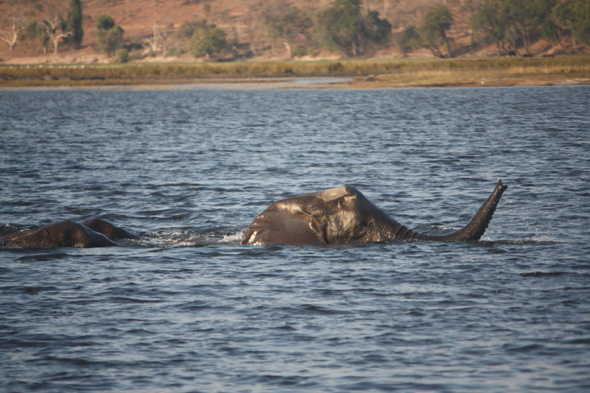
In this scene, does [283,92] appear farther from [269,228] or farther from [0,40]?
[0,40]

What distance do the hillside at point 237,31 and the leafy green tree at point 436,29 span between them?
10.0ft

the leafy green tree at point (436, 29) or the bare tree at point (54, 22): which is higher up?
the bare tree at point (54, 22)

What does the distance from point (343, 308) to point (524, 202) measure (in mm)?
8067

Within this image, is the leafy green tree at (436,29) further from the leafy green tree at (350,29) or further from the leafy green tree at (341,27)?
the leafy green tree at (341,27)

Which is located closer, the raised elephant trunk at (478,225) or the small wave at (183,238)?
the raised elephant trunk at (478,225)

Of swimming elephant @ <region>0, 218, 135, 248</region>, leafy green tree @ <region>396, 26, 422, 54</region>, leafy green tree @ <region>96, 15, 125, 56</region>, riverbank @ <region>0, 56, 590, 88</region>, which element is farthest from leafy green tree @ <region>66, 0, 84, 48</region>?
swimming elephant @ <region>0, 218, 135, 248</region>

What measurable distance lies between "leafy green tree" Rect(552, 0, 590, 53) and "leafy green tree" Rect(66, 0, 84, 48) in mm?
113449

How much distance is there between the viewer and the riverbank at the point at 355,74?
71.1 metres

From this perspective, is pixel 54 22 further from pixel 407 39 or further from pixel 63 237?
pixel 63 237

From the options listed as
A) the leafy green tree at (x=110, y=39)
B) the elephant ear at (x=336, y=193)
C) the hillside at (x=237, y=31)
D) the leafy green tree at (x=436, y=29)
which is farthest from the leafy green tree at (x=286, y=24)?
the elephant ear at (x=336, y=193)

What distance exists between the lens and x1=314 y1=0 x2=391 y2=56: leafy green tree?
15188 cm

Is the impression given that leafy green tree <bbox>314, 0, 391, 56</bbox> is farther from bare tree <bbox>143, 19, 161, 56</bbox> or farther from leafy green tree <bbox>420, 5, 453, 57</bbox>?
bare tree <bbox>143, 19, 161, 56</bbox>

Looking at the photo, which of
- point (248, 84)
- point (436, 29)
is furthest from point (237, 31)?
point (248, 84)

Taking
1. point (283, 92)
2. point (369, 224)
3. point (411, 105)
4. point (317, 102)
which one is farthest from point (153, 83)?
point (369, 224)
